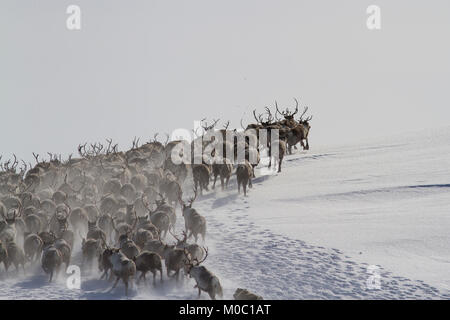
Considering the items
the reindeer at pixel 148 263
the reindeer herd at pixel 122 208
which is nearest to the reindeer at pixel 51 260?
the reindeer herd at pixel 122 208

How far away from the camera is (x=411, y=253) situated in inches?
564

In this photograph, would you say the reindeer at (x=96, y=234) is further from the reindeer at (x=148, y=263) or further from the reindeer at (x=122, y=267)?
the reindeer at (x=148, y=263)

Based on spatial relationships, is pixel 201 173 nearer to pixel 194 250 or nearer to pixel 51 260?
pixel 194 250

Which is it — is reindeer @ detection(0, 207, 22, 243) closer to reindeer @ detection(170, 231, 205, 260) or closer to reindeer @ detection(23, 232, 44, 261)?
reindeer @ detection(23, 232, 44, 261)

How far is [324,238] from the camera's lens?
15.4 metres

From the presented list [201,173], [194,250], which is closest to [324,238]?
[194,250]

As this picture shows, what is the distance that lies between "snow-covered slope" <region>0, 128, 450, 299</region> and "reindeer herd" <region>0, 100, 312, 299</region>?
446 mm

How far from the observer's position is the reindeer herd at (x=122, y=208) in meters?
13.2

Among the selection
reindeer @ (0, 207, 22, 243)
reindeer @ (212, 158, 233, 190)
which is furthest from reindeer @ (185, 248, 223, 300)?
reindeer @ (212, 158, 233, 190)

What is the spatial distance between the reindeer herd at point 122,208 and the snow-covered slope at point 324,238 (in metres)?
0.45

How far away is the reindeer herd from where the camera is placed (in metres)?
13.2
